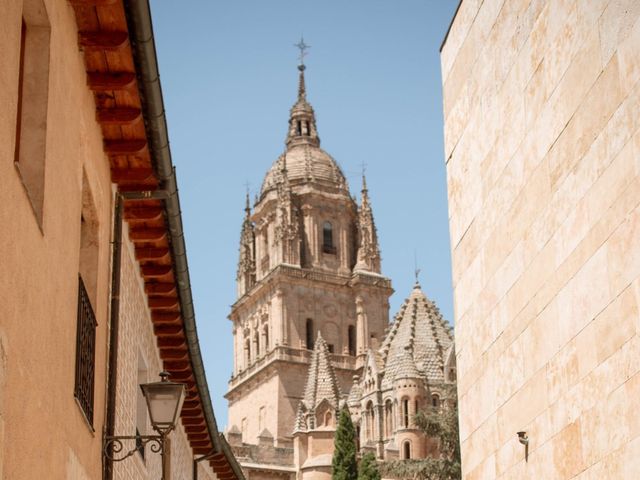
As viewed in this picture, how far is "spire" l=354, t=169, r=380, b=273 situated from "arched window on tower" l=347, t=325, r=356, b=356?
4458 mm

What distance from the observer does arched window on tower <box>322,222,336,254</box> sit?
86.1 metres

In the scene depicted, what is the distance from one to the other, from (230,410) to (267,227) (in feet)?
45.6

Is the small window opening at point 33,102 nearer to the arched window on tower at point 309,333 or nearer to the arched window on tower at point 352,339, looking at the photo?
the arched window on tower at point 309,333

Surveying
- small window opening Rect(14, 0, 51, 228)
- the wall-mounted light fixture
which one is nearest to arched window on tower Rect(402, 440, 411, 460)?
the wall-mounted light fixture

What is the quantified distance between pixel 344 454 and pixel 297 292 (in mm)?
23176

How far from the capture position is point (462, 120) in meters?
13.9

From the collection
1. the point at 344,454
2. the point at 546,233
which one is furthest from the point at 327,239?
A: the point at 546,233

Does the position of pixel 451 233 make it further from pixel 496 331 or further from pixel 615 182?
pixel 615 182

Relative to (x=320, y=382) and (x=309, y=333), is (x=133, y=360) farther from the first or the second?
(x=309, y=333)

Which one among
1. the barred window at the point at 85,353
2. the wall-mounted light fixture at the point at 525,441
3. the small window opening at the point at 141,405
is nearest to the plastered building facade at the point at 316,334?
the small window opening at the point at 141,405

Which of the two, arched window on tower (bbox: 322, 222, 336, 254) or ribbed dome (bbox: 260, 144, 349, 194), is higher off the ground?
ribbed dome (bbox: 260, 144, 349, 194)

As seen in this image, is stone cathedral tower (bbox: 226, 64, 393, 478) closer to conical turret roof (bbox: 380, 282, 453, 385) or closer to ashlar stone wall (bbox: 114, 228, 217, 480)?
conical turret roof (bbox: 380, 282, 453, 385)

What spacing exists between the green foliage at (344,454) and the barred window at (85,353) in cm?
5166

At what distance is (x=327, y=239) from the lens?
3413 inches
